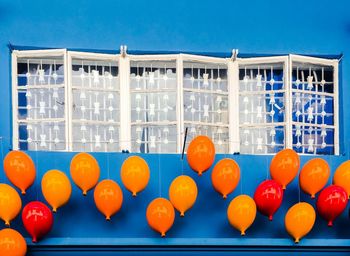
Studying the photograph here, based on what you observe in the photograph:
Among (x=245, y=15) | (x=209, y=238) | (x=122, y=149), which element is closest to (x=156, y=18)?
(x=245, y=15)

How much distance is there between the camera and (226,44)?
5602 mm

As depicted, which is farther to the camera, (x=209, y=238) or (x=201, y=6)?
(x=201, y=6)

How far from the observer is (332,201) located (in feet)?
16.3

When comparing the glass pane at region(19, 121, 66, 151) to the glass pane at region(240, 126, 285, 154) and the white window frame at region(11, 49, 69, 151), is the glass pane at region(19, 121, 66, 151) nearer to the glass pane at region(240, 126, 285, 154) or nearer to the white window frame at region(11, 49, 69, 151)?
the white window frame at region(11, 49, 69, 151)

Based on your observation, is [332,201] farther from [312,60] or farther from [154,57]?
[154,57]

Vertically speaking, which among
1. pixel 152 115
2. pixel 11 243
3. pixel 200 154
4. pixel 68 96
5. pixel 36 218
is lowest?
pixel 11 243

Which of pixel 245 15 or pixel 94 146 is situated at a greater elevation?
pixel 245 15

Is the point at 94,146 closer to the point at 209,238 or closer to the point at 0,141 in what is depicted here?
the point at 0,141

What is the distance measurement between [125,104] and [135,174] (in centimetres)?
83

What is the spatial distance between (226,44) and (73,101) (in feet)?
4.43

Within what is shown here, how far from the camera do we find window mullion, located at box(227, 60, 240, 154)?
220 inches

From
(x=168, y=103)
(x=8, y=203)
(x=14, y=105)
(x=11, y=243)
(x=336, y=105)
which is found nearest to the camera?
(x=11, y=243)

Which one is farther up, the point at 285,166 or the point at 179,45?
the point at 179,45

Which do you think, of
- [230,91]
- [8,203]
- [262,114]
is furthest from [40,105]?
[262,114]
